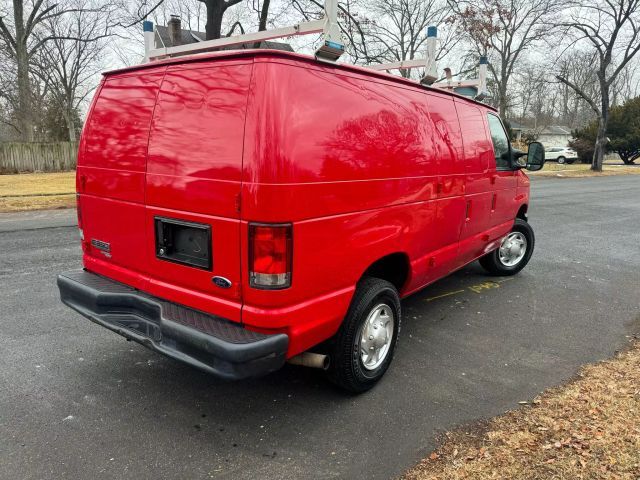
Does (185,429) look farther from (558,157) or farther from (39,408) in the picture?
(558,157)

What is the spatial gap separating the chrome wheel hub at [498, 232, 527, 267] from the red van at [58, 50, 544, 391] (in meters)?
2.69

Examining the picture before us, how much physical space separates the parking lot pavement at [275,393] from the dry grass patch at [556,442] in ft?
0.50

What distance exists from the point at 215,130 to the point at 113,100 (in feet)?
3.60

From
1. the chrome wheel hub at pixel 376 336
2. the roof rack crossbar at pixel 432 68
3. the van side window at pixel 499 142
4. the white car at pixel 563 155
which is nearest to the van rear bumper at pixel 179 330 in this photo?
the chrome wheel hub at pixel 376 336

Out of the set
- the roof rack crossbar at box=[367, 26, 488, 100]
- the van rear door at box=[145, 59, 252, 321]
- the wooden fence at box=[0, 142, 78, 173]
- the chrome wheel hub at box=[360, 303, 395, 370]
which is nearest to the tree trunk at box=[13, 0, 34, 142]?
the wooden fence at box=[0, 142, 78, 173]

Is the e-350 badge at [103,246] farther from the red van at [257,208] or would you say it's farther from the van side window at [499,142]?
the van side window at [499,142]

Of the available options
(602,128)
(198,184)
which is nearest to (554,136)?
(602,128)

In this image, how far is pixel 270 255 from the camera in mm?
2490

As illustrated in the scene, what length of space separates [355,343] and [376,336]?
0.99 feet

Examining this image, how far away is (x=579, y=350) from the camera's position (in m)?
3.95

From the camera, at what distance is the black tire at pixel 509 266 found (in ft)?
19.6

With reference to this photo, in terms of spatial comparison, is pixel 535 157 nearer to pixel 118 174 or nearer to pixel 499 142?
pixel 499 142

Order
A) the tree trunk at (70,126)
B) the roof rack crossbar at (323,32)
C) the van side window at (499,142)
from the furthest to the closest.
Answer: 1. the tree trunk at (70,126)
2. the van side window at (499,142)
3. the roof rack crossbar at (323,32)

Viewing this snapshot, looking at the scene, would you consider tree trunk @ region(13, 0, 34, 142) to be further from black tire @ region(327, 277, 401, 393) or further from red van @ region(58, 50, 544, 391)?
black tire @ region(327, 277, 401, 393)
